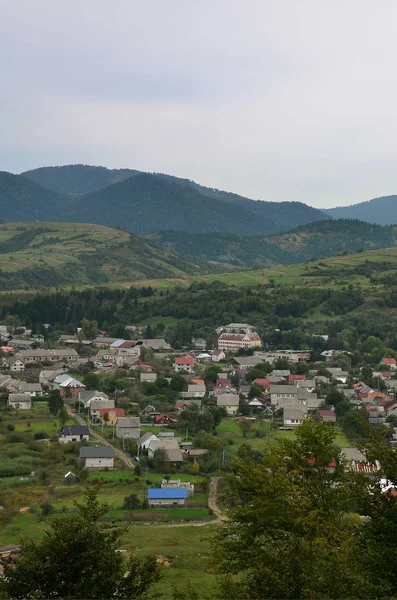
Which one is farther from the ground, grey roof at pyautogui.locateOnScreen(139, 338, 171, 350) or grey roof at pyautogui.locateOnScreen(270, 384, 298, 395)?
grey roof at pyautogui.locateOnScreen(139, 338, 171, 350)

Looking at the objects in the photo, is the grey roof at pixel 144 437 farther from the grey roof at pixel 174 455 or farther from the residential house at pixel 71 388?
the residential house at pixel 71 388

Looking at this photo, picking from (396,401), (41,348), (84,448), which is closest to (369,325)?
(396,401)

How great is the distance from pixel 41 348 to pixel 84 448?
34.4 meters

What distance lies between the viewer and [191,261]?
17488 cm

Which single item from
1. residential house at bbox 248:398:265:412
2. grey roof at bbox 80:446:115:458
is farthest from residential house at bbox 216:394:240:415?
grey roof at bbox 80:446:115:458

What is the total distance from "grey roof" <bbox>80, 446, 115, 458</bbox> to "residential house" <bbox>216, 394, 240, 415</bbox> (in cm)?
1387

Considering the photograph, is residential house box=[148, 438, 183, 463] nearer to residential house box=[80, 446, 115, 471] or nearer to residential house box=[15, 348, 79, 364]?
residential house box=[80, 446, 115, 471]

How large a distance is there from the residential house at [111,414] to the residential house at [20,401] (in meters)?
5.08

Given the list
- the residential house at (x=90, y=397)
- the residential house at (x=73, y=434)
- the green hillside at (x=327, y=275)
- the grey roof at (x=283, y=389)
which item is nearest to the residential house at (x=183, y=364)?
the grey roof at (x=283, y=389)

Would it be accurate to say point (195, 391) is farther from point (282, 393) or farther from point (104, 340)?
point (104, 340)

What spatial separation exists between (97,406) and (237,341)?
27802mm

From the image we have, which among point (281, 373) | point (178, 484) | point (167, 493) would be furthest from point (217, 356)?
point (167, 493)

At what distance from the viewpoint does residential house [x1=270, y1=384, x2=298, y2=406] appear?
49.6 meters

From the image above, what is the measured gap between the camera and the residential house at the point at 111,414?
140 ft
